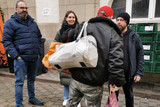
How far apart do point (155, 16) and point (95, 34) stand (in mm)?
3855

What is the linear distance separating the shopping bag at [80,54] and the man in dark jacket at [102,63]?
0.33 ft

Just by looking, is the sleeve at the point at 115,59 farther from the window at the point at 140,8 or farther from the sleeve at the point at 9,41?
the window at the point at 140,8

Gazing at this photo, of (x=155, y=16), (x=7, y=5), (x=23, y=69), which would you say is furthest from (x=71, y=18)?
(x=7, y=5)

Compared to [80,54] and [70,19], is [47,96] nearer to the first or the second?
[70,19]

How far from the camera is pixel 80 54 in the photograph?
66.6 inches

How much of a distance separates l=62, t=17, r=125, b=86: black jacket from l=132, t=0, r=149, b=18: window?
3.61 m

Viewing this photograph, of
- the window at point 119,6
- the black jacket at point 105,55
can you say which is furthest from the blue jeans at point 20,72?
the window at point 119,6

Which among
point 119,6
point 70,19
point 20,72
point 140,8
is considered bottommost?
point 20,72

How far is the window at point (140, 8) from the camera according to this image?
5008 mm

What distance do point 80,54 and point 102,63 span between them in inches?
13.1

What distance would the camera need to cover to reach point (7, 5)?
6969 mm

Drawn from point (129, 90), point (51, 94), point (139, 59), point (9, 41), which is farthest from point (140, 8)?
point (9, 41)

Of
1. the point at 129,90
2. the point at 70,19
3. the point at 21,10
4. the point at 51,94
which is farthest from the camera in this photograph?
the point at 51,94

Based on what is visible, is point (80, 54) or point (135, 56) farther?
point (135, 56)
